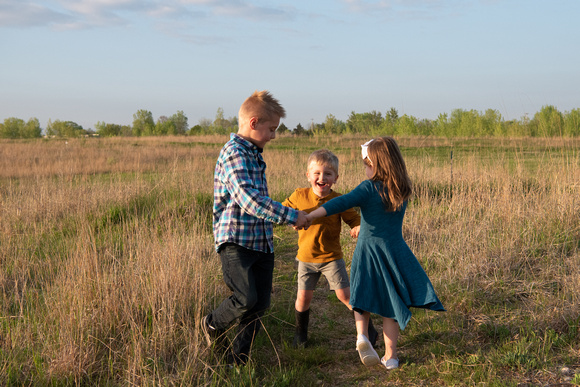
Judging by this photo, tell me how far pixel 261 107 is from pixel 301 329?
1.70 metres

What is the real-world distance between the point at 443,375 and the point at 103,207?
6.33m

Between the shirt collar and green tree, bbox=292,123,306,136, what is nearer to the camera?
the shirt collar

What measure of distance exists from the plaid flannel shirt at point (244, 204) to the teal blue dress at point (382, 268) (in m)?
0.52

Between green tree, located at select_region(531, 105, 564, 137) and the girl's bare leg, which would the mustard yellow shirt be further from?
green tree, located at select_region(531, 105, 564, 137)

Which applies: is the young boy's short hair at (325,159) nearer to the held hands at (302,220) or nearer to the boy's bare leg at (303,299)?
the held hands at (302,220)

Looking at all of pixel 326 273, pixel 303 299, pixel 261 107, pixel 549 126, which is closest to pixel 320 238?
pixel 326 273

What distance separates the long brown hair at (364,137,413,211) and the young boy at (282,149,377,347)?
1.23 ft

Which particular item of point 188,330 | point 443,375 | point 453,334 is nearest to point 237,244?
point 188,330

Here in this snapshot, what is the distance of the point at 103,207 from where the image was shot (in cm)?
781

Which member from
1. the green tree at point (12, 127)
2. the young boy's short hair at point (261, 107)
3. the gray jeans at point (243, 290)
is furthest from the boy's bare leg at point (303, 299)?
the green tree at point (12, 127)

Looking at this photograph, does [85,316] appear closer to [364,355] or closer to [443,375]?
[364,355]

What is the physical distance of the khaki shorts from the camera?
11.3 feet

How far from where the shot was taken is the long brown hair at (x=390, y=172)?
306cm

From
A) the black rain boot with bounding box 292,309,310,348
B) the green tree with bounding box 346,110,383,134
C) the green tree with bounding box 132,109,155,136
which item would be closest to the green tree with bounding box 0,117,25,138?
the green tree with bounding box 132,109,155,136
